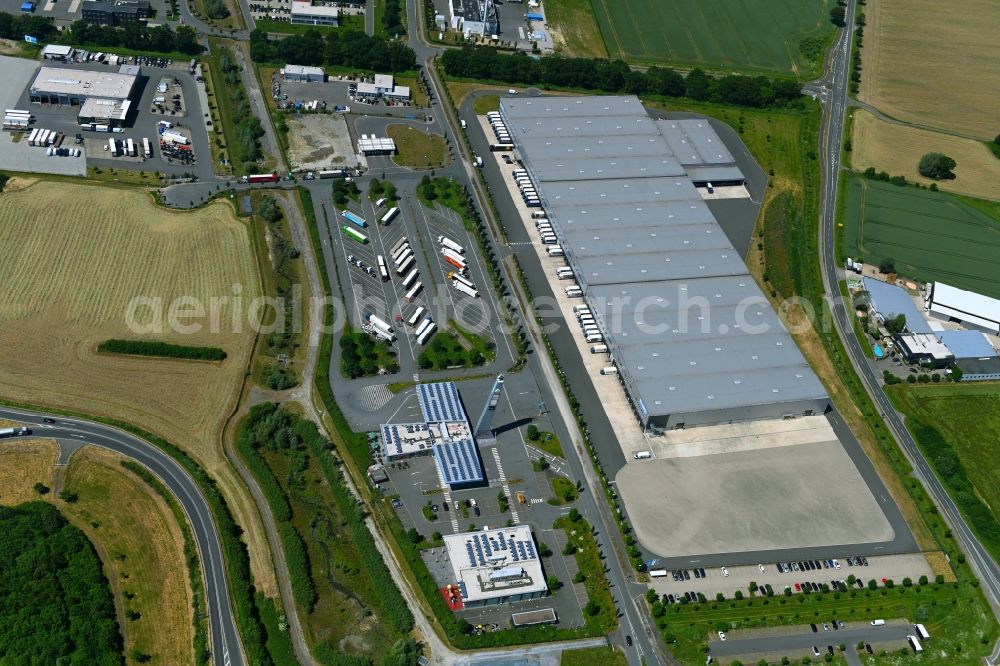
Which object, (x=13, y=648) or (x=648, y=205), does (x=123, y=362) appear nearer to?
(x=13, y=648)

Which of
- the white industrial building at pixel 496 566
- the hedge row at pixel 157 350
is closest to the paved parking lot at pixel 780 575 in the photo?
the white industrial building at pixel 496 566

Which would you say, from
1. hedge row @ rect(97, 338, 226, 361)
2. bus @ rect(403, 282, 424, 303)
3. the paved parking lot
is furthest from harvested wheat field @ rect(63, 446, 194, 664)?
the paved parking lot

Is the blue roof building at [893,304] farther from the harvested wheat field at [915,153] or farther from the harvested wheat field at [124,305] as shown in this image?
the harvested wheat field at [124,305]

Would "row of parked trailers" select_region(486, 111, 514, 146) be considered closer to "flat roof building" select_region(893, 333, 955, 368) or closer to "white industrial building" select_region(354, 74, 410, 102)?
"white industrial building" select_region(354, 74, 410, 102)

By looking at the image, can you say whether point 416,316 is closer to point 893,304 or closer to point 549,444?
point 549,444

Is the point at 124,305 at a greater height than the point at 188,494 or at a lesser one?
greater

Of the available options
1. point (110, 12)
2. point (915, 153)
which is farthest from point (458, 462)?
point (110, 12)

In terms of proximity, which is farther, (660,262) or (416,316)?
(660,262)

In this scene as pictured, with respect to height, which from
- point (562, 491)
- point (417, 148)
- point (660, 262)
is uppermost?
point (417, 148)
